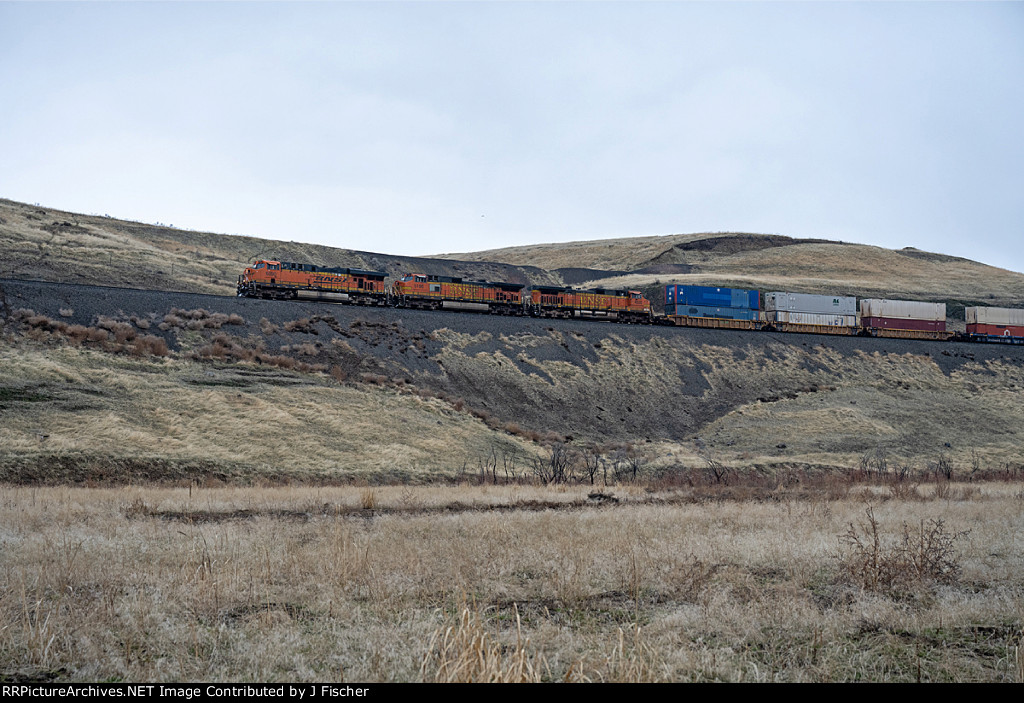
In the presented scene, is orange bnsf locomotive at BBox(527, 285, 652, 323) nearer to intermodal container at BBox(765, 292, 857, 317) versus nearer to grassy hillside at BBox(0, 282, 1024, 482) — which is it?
grassy hillside at BBox(0, 282, 1024, 482)

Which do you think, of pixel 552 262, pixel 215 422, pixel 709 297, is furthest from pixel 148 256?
pixel 552 262

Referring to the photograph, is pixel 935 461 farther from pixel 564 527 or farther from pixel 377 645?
pixel 377 645

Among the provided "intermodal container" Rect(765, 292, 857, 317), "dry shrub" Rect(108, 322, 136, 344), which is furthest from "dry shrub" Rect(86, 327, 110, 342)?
"intermodal container" Rect(765, 292, 857, 317)

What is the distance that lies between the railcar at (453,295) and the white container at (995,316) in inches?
1735

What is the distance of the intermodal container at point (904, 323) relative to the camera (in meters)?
62.2

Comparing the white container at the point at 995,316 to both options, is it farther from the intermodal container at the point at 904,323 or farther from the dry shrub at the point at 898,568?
the dry shrub at the point at 898,568

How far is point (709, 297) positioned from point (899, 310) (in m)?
19.0

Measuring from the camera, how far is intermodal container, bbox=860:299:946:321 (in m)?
62.4

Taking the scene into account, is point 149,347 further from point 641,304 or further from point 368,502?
point 641,304

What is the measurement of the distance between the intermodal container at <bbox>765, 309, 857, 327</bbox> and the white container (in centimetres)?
1323

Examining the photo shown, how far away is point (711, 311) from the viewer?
58.6 m

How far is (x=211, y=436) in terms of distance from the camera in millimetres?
Answer: 26797

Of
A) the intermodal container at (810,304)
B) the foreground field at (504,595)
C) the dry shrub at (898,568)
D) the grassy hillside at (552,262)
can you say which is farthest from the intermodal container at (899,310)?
the dry shrub at (898,568)
